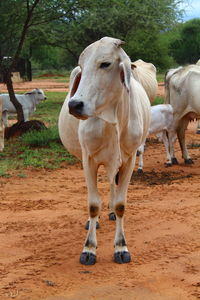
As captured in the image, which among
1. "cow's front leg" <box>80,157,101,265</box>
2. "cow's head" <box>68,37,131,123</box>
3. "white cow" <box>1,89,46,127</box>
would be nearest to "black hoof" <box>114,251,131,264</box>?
"cow's front leg" <box>80,157,101,265</box>

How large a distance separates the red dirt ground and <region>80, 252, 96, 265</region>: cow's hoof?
54 mm

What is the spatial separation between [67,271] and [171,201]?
2568 mm

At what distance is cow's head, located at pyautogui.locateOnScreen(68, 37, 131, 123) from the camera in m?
3.62

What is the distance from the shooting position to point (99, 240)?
16.6 ft

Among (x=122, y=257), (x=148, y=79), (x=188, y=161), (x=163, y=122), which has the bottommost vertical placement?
(x=188, y=161)

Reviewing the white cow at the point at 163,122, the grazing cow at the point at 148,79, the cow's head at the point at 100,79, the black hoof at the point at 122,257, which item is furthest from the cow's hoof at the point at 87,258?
the grazing cow at the point at 148,79

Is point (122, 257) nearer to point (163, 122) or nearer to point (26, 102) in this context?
point (163, 122)

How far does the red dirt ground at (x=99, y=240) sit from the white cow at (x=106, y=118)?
31 centimetres

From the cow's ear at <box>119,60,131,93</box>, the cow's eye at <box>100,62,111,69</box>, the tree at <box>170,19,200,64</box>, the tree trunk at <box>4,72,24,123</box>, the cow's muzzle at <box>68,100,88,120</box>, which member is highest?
the cow's eye at <box>100,62,111,69</box>

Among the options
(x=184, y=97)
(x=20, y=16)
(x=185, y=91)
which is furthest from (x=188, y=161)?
(x=20, y=16)

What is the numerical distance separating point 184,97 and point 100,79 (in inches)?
217

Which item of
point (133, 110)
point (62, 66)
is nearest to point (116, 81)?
point (133, 110)

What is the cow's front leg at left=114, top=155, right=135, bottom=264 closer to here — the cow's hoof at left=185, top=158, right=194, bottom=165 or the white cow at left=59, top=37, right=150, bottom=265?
the white cow at left=59, top=37, right=150, bottom=265

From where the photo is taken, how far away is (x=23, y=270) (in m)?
4.28
